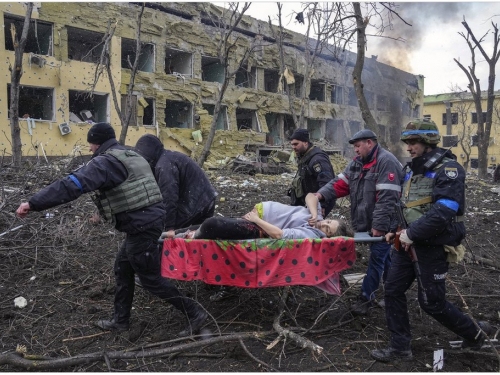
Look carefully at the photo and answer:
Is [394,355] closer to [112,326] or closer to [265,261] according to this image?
[265,261]

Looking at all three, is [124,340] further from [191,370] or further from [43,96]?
[43,96]

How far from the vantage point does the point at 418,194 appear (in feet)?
10.1

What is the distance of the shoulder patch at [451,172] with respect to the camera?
9.46ft

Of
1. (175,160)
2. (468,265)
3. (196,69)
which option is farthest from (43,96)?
(468,265)

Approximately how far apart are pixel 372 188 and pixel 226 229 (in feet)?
4.80

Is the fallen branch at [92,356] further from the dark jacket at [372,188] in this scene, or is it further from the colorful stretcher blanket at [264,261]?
the dark jacket at [372,188]

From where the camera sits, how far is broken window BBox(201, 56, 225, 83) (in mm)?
24638

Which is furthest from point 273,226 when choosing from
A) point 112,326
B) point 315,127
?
point 315,127

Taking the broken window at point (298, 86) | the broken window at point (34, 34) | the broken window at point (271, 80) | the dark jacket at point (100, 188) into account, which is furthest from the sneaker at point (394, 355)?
the broken window at point (298, 86)

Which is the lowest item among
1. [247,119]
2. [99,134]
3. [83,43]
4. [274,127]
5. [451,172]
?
[451,172]

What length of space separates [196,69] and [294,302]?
20173 mm

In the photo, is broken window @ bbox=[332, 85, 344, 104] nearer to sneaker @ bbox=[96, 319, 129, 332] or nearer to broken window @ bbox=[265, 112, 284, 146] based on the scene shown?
broken window @ bbox=[265, 112, 284, 146]

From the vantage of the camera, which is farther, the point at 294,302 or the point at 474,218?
the point at 474,218

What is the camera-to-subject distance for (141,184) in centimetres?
344
